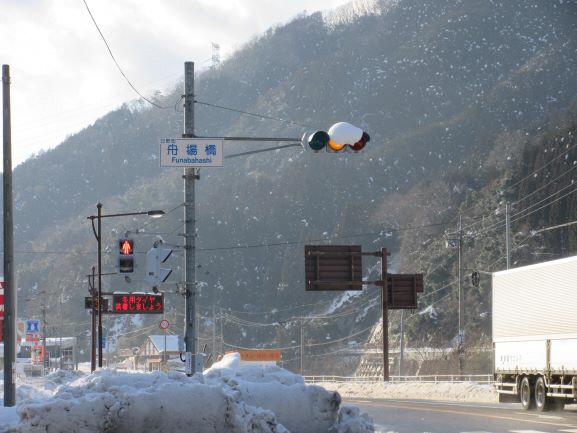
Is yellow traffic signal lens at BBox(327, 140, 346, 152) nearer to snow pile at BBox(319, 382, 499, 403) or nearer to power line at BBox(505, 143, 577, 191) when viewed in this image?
snow pile at BBox(319, 382, 499, 403)

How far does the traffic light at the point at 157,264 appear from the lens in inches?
1129

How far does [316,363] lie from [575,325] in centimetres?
12127

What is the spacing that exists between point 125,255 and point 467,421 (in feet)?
42.8

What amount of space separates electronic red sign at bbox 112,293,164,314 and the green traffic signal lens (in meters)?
34.1

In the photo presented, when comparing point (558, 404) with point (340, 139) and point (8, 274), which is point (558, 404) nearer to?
point (340, 139)

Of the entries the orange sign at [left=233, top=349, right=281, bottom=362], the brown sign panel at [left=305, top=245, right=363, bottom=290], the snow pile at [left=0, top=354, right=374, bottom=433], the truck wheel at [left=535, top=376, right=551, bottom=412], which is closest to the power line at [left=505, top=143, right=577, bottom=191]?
the orange sign at [left=233, top=349, right=281, bottom=362]

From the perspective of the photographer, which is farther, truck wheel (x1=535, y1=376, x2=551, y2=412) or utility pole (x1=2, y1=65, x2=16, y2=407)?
truck wheel (x1=535, y1=376, x2=551, y2=412)

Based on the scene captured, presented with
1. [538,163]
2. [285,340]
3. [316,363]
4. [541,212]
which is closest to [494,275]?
[541,212]

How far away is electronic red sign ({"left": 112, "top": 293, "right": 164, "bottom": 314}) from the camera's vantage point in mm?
56312

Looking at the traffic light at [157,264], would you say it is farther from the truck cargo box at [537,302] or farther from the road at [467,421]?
the truck cargo box at [537,302]

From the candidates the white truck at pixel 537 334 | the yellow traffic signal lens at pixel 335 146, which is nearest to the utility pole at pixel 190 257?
the yellow traffic signal lens at pixel 335 146

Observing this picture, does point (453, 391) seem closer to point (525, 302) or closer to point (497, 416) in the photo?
point (525, 302)

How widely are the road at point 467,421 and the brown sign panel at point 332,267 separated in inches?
792

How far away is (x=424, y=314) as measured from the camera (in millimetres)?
126375
